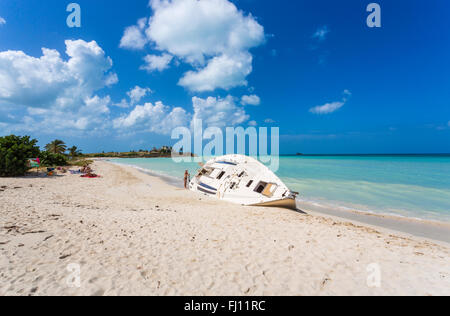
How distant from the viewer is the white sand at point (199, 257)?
10.9 ft

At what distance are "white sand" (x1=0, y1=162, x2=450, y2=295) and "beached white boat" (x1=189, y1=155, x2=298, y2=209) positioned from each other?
3.10m

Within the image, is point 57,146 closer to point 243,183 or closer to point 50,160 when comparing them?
point 50,160

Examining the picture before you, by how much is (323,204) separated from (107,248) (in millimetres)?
11196

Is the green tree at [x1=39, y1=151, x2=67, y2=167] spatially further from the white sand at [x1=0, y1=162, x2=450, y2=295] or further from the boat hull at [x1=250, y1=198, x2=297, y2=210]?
the boat hull at [x1=250, y1=198, x2=297, y2=210]

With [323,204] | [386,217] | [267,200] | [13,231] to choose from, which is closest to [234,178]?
[267,200]

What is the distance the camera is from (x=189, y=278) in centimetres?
354

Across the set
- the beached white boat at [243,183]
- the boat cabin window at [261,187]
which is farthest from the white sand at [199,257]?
the boat cabin window at [261,187]

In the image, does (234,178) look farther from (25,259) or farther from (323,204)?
(25,259)

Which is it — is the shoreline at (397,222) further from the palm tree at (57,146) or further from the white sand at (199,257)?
the palm tree at (57,146)

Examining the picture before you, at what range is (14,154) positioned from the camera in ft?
50.3

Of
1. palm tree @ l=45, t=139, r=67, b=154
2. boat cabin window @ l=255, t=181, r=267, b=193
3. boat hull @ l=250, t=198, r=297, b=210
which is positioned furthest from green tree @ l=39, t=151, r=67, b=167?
boat hull @ l=250, t=198, r=297, b=210

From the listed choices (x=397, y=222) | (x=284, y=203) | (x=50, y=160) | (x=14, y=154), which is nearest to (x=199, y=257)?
(x=284, y=203)

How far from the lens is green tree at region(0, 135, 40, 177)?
14.6 m

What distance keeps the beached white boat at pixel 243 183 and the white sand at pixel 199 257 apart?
3.10m
